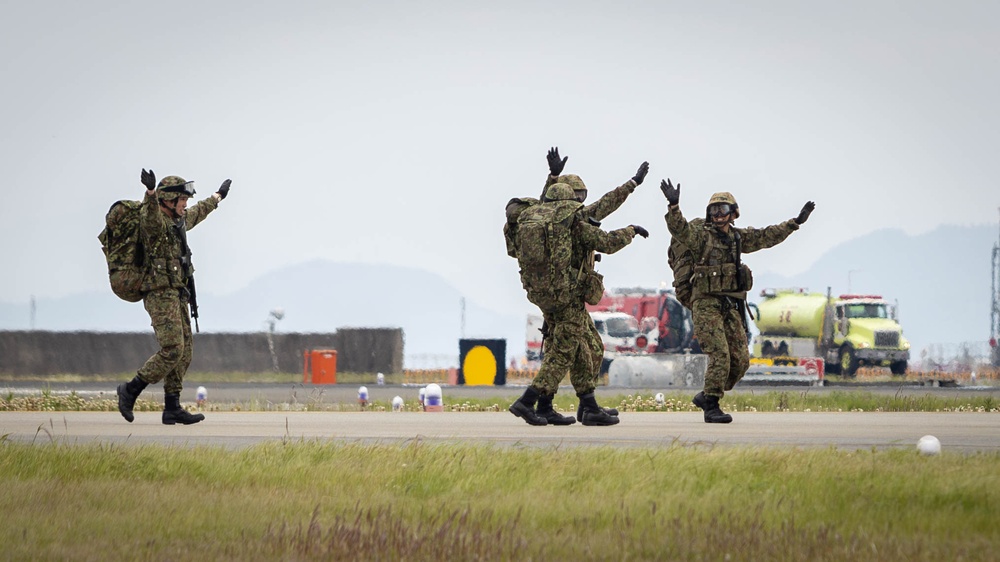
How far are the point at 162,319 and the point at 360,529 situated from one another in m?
5.96

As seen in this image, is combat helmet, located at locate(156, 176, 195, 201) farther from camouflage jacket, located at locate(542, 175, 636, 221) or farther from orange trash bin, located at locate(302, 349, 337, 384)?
orange trash bin, located at locate(302, 349, 337, 384)

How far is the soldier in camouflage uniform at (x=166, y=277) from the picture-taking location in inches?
449

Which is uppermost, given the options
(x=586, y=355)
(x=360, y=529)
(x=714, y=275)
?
(x=714, y=275)

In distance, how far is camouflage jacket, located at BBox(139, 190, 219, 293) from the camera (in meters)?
11.3

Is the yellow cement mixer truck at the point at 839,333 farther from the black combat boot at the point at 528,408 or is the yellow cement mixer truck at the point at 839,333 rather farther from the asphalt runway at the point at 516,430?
the black combat boot at the point at 528,408

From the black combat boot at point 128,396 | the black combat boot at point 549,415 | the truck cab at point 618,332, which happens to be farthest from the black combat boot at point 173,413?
the truck cab at point 618,332

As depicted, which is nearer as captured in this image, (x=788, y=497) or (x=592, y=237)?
(x=788, y=497)

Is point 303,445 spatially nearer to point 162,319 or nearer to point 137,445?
point 137,445

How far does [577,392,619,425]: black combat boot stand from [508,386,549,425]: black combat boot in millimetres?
357

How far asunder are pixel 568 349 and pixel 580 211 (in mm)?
1111

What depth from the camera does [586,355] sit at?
11352 millimetres

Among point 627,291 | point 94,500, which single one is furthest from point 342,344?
point 94,500

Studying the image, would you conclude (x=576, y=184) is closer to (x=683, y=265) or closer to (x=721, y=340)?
(x=683, y=265)

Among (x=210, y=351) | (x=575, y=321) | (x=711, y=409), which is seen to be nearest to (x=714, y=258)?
(x=711, y=409)
